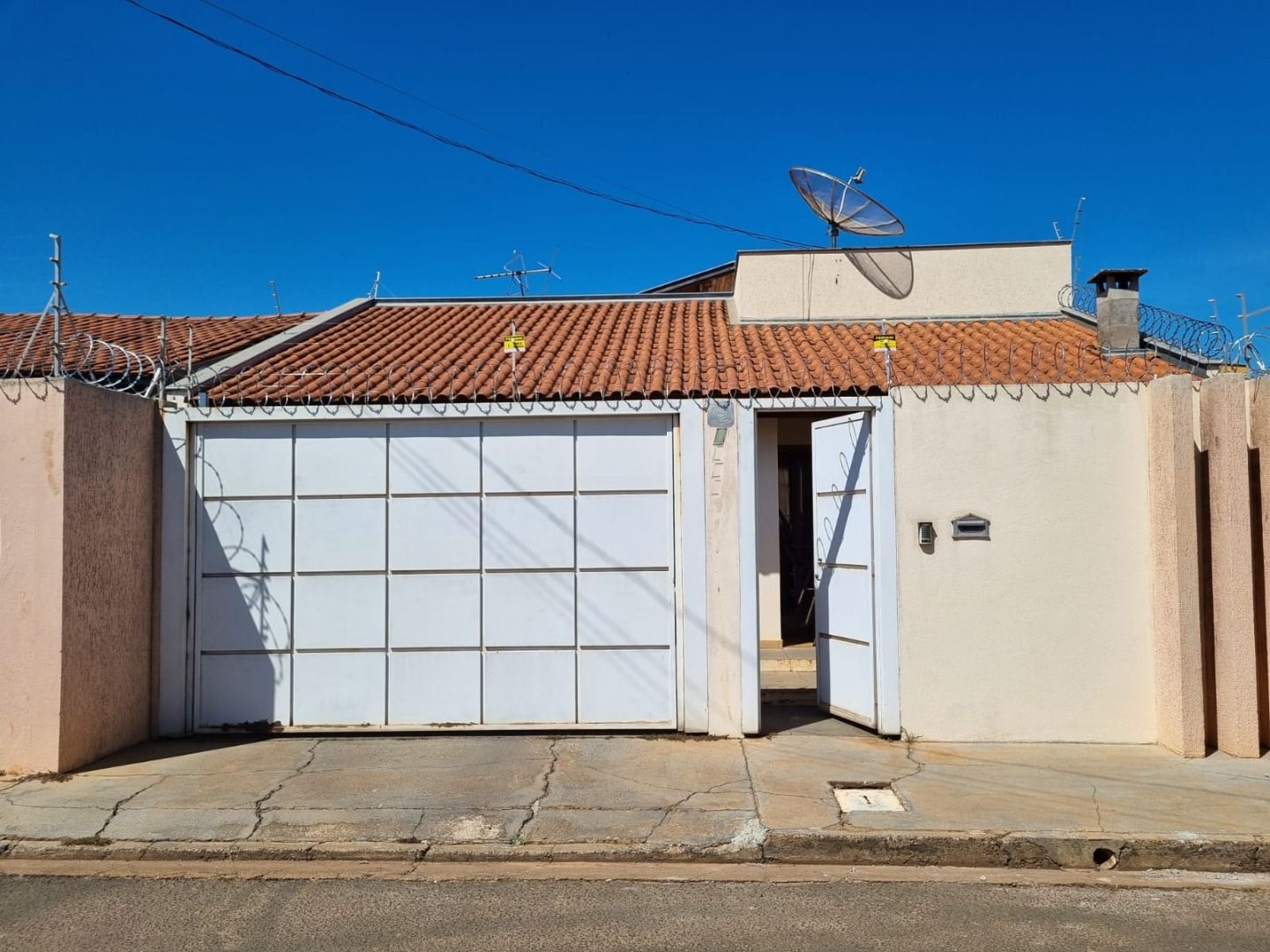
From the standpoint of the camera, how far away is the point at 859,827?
573 cm

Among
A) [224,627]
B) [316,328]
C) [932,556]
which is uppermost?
[316,328]

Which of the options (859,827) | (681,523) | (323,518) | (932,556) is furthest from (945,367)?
(323,518)

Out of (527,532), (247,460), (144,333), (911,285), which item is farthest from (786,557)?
(144,333)

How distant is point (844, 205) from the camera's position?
11812 millimetres

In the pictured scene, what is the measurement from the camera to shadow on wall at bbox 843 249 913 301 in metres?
11.7

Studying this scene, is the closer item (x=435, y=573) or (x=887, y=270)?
(x=435, y=573)

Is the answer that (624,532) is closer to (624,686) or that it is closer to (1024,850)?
(624,686)

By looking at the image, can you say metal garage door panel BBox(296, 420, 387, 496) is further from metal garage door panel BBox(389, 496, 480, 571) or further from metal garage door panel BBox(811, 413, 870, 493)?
metal garage door panel BBox(811, 413, 870, 493)

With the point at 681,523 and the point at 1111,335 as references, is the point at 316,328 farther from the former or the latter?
the point at 1111,335

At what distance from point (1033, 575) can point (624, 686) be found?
340 cm

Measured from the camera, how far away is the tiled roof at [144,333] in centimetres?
978

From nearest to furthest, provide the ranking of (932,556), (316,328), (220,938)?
(220,938), (932,556), (316,328)

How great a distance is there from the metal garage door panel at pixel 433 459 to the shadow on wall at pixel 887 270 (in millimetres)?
5732

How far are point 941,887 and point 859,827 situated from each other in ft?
2.03
